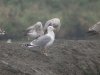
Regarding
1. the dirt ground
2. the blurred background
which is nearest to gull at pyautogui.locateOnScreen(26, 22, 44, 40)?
the dirt ground

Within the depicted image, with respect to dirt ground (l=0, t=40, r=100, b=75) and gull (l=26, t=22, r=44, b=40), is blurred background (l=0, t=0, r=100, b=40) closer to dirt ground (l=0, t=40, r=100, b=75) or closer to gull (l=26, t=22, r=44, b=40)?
gull (l=26, t=22, r=44, b=40)

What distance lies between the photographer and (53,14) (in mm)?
16578

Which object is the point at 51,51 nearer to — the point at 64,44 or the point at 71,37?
the point at 64,44

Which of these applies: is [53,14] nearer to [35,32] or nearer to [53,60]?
[35,32]

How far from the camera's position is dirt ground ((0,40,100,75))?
8.23 m

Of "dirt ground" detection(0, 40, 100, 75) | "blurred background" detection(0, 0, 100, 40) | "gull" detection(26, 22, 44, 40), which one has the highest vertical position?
"blurred background" detection(0, 0, 100, 40)

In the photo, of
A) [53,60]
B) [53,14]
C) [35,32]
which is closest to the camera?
[53,60]

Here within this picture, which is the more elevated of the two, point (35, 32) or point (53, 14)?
point (53, 14)

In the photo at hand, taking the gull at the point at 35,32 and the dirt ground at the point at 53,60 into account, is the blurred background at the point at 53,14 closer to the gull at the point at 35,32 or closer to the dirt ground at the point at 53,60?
the gull at the point at 35,32

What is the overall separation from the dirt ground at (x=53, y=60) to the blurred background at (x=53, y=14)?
3850 mm

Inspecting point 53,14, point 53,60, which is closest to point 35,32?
point 53,60

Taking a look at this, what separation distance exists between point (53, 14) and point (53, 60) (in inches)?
292

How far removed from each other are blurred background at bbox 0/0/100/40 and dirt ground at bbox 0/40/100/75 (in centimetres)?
385

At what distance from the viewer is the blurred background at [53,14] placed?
15.1 meters
